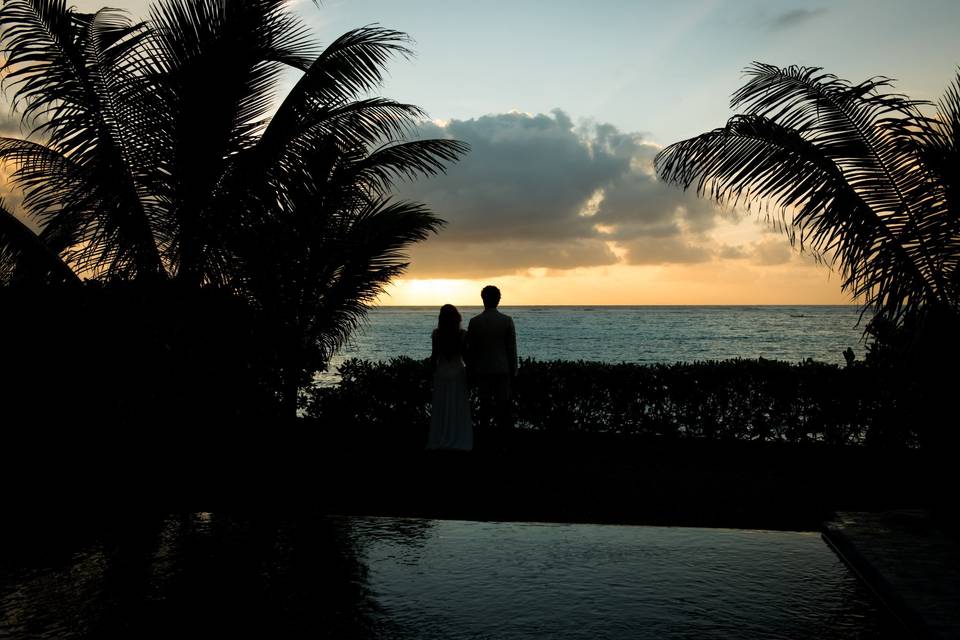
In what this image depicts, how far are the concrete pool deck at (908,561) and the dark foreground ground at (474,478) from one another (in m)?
0.55

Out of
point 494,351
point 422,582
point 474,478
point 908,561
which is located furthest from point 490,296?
point 908,561

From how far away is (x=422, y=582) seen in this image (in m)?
4.91

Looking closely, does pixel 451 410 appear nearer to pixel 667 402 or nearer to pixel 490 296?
pixel 490 296

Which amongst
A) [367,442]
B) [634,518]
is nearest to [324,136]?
[367,442]

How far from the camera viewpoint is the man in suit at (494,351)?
9.45 meters

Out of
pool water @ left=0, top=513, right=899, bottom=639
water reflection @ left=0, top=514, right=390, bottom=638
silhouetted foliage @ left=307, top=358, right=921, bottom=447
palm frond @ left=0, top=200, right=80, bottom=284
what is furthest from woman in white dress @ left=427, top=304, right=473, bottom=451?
palm frond @ left=0, top=200, right=80, bottom=284

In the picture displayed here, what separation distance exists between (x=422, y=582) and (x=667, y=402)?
7754mm

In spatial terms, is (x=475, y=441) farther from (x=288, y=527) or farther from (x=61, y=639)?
(x=61, y=639)

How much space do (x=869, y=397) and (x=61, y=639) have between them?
10.4m

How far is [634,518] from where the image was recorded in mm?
6922

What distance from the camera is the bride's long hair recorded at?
970cm

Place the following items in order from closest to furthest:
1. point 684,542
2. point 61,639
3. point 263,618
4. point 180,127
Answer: point 61,639, point 263,618, point 684,542, point 180,127

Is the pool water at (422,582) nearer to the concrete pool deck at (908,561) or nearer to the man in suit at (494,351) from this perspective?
the concrete pool deck at (908,561)

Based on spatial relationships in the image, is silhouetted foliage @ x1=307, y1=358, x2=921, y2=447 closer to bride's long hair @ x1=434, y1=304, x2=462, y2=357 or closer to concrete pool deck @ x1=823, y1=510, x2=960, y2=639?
bride's long hair @ x1=434, y1=304, x2=462, y2=357
